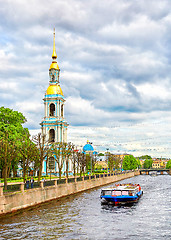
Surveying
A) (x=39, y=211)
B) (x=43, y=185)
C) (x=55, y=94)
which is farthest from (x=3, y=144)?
(x=55, y=94)

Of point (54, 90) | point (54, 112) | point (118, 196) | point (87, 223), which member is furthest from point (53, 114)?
point (87, 223)

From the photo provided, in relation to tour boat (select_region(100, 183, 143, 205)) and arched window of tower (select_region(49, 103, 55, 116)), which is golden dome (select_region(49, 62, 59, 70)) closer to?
arched window of tower (select_region(49, 103, 55, 116))

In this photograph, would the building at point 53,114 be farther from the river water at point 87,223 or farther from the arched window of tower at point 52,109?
the river water at point 87,223

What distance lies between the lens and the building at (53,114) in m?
107

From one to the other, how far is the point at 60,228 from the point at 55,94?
81450 mm

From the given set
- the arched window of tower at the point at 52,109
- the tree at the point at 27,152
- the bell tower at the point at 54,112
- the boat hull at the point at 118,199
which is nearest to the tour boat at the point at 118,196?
the boat hull at the point at 118,199

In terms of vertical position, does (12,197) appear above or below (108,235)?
above

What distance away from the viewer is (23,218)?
3500 centimetres

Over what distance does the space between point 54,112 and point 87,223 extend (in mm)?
81034

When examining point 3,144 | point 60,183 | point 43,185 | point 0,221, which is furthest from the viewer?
point 60,183

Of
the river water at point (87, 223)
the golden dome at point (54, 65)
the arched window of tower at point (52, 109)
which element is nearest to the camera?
the river water at point (87, 223)

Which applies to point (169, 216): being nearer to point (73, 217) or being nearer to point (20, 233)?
point (73, 217)

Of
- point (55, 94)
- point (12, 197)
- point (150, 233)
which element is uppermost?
point (55, 94)

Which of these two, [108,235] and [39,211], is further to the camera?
[39,211]
